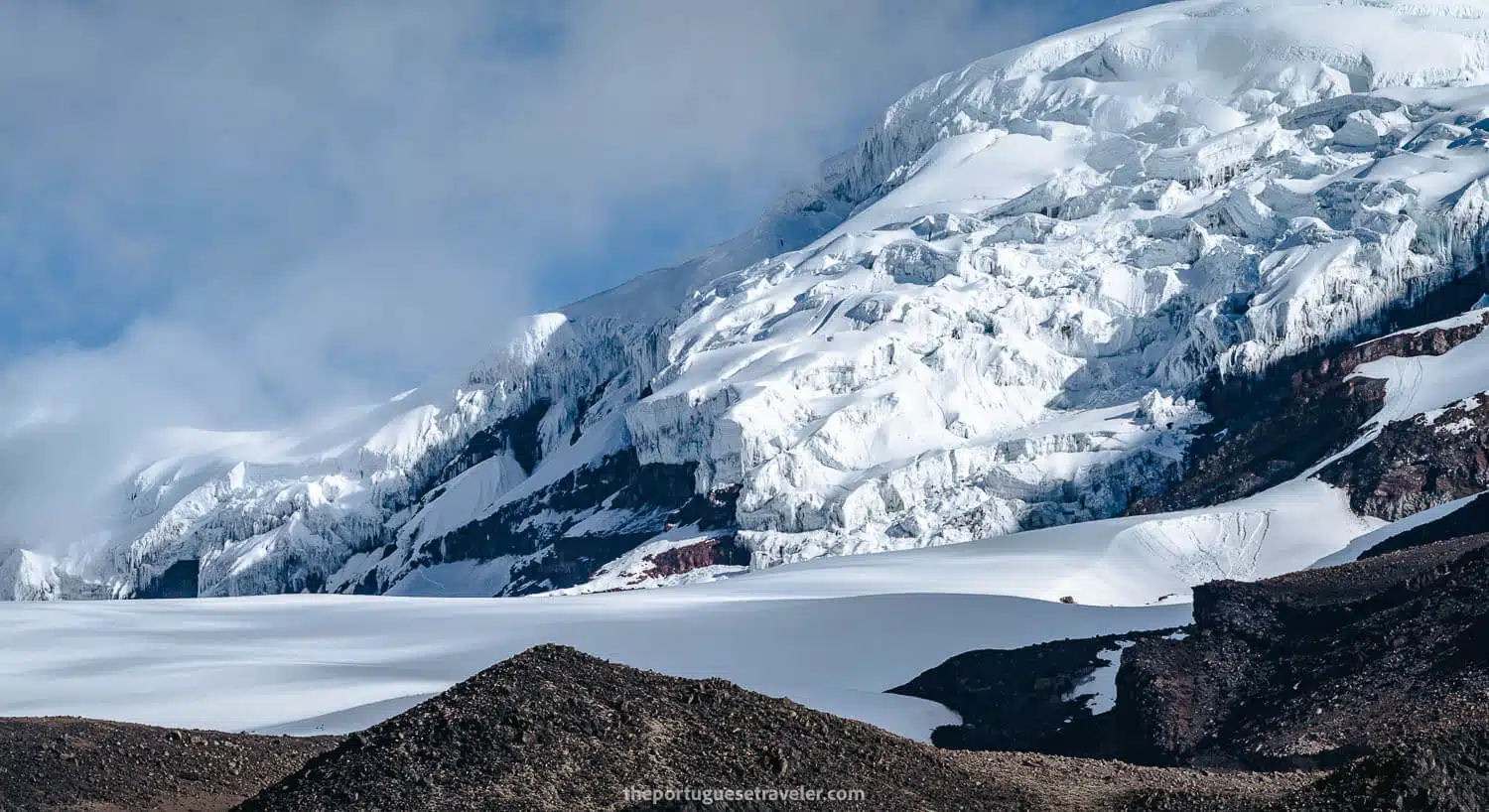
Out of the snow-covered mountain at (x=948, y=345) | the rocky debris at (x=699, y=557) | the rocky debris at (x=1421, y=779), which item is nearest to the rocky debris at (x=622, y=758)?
the rocky debris at (x=1421, y=779)

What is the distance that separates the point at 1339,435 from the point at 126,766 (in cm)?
8952

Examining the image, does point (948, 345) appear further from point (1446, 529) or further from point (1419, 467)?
point (1446, 529)

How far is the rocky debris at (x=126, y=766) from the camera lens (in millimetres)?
25109

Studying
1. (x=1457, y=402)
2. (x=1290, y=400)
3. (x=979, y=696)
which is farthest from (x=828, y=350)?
(x=979, y=696)

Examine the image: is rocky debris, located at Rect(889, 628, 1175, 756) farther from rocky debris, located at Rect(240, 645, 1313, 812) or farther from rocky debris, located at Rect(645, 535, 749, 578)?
rocky debris, located at Rect(645, 535, 749, 578)

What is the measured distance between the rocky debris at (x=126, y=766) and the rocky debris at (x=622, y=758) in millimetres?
5576

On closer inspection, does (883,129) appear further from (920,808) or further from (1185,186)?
(920,808)

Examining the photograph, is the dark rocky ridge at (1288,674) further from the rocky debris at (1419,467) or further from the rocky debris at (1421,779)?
the rocky debris at (1419,467)

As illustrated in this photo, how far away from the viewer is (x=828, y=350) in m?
138

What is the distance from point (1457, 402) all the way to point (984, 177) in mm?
72237

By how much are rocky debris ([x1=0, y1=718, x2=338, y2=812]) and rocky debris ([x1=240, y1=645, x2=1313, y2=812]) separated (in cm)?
558

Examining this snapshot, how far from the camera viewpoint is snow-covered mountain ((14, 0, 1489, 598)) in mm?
120688

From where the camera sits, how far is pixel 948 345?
135 metres

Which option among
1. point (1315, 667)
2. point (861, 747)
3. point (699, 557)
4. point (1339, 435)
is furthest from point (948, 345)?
point (861, 747)
